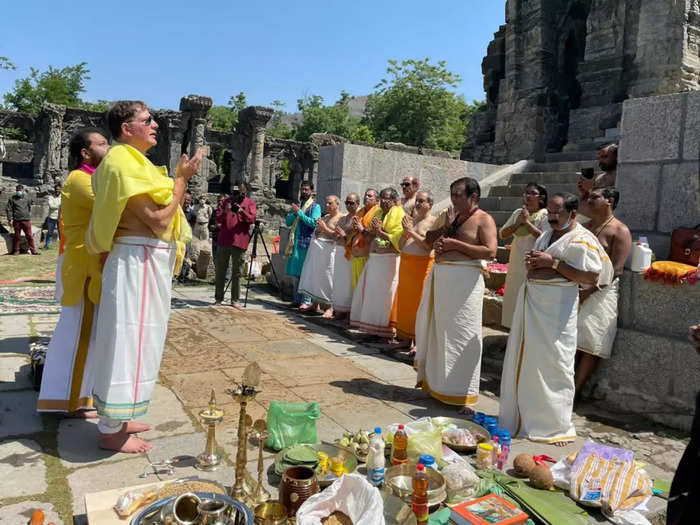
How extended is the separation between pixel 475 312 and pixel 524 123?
9.87 meters

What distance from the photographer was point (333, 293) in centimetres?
760

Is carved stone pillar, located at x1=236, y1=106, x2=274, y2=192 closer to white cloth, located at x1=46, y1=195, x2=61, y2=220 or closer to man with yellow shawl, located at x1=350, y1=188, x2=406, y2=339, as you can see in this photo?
white cloth, located at x1=46, y1=195, x2=61, y2=220

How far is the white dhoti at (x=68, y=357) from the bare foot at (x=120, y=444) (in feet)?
1.41

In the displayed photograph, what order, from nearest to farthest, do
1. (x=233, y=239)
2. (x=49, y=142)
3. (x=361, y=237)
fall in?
(x=361, y=237) < (x=233, y=239) < (x=49, y=142)

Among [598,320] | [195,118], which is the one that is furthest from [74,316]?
[195,118]

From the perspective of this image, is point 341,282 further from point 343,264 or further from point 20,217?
point 20,217

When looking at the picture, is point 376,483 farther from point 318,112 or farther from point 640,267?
point 318,112

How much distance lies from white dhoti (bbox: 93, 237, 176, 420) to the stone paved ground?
394 mm

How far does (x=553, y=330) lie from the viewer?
3729 mm

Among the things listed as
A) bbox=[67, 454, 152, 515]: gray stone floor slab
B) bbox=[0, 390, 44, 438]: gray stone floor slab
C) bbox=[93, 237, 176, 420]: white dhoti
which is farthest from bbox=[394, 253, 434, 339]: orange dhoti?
bbox=[0, 390, 44, 438]: gray stone floor slab

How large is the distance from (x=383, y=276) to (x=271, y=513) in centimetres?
429

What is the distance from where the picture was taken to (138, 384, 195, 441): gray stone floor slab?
344cm

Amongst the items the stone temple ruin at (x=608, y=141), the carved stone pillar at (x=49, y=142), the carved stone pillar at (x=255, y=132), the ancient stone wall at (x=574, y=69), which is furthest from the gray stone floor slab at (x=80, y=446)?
the carved stone pillar at (x=49, y=142)

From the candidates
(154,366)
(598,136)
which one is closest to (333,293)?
(154,366)
